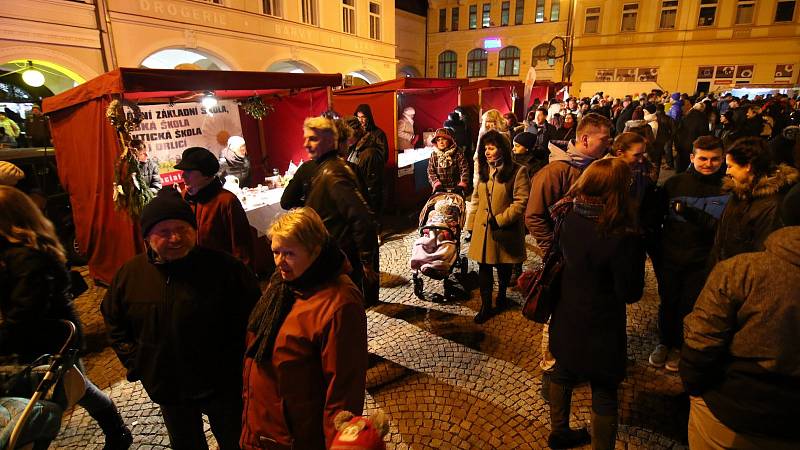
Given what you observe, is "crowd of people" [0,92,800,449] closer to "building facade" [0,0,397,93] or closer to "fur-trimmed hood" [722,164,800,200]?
"fur-trimmed hood" [722,164,800,200]

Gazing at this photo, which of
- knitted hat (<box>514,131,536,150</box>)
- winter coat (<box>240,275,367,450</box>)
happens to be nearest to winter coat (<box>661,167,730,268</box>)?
knitted hat (<box>514,131,536,150</box>)

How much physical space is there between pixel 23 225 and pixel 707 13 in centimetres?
3529

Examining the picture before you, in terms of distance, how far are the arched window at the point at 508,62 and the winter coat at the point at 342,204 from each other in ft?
115

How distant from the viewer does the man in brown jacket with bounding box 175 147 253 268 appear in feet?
9.69

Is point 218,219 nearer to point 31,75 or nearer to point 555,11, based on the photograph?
point 31,75

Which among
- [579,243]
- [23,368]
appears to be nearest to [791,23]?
[579,243]

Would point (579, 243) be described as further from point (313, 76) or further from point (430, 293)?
point (313, 76)

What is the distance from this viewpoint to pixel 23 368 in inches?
75.2

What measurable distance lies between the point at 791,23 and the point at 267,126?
106 feet

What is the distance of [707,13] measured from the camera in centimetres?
2661

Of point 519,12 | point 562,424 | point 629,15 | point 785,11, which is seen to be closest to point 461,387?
point 562,424

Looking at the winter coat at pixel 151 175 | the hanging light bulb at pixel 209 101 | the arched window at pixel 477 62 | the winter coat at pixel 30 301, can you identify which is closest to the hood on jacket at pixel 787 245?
the winter coat at pixel 30 301

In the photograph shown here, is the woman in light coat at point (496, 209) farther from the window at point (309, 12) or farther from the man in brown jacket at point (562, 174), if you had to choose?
the window at point (309, 12)

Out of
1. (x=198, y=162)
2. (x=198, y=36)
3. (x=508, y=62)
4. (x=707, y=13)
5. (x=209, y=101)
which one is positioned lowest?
(x=198, y=162)
